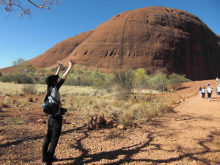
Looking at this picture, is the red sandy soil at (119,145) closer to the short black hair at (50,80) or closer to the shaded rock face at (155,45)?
the short black hair at (50,80)

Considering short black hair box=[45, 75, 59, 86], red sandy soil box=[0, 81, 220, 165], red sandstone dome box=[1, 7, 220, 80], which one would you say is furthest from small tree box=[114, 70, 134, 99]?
red sandstone dome box=[1, 7, 220, 80]

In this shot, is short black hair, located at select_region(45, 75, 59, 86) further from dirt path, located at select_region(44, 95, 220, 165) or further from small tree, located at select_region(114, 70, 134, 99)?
small tree, located at select_region(114, 70, 134, 99)

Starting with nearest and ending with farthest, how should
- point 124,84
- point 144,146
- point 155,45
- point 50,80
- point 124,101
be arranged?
point 50,80
point 144,146
point 124,101
point 124,84
point 155,45

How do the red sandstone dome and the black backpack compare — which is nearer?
the black backpack

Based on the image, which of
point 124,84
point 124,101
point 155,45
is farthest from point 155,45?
point 124,101

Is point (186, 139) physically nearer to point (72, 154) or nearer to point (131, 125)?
point (131, 125)

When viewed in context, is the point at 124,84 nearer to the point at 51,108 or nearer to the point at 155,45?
the point at 51,108

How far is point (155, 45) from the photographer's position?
5053 cm

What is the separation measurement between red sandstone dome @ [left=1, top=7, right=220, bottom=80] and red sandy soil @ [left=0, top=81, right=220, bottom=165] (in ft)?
143

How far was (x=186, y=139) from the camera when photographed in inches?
154

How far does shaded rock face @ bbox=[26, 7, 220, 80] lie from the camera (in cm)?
4962

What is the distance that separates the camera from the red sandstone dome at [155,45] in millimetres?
49625

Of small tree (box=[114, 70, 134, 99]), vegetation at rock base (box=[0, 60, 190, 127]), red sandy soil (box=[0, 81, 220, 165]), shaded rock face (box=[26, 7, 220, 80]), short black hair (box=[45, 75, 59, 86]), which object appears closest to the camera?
short black hair (box=[45, 75, 59, 86])

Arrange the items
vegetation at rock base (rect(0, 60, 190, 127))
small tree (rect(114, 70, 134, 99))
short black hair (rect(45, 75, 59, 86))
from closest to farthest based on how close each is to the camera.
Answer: short black hair (rect(45, 75, 59, 86)) < vegetation at rock base (rect(0, 60, 190, 127)) < small tree (rect(114, 70, 134, 99))
